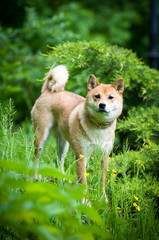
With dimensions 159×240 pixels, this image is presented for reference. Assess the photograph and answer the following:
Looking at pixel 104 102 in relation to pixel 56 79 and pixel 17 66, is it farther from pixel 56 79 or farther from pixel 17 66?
pixel 17 66

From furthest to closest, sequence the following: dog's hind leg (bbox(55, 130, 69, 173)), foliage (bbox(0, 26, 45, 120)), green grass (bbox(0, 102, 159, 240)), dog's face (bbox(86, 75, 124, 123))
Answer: foliage (bbox(0, 26, 45, 120)) → dog's hind leg (bbox(55, 130, 69, 173)) → dog's face (bbox(86, 75, 124, 123)) → green grass (bbox(0, 102, 159, 240))

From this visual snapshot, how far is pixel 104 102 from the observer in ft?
8.59

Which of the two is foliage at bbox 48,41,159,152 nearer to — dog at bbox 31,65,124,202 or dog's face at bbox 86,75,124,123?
dog at bbox 31,65,124,202

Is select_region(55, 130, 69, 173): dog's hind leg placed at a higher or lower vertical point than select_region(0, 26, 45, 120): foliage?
lower

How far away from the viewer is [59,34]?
17.2 ft

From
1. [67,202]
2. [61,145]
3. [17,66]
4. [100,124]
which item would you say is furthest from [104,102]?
[17,66]

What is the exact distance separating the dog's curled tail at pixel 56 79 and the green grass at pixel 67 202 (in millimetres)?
809

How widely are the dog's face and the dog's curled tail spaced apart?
1.71 ft

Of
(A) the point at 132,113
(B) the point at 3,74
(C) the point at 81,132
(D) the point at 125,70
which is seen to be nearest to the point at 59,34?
(B) the point at 3,74

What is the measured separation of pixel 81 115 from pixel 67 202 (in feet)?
6.44

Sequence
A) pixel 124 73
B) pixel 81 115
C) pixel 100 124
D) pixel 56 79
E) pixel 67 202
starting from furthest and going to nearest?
pixel 124 73
pixel 56 79
pixel 81 115
pixel 100 124
pixel 67 202

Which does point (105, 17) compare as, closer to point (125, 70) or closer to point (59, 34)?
point (59, 34)

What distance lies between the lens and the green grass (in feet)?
2.86

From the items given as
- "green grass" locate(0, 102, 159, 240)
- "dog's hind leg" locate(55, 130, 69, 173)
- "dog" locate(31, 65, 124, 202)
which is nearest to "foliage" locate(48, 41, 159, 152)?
"dog" locate(31, 65, 124, 202)
